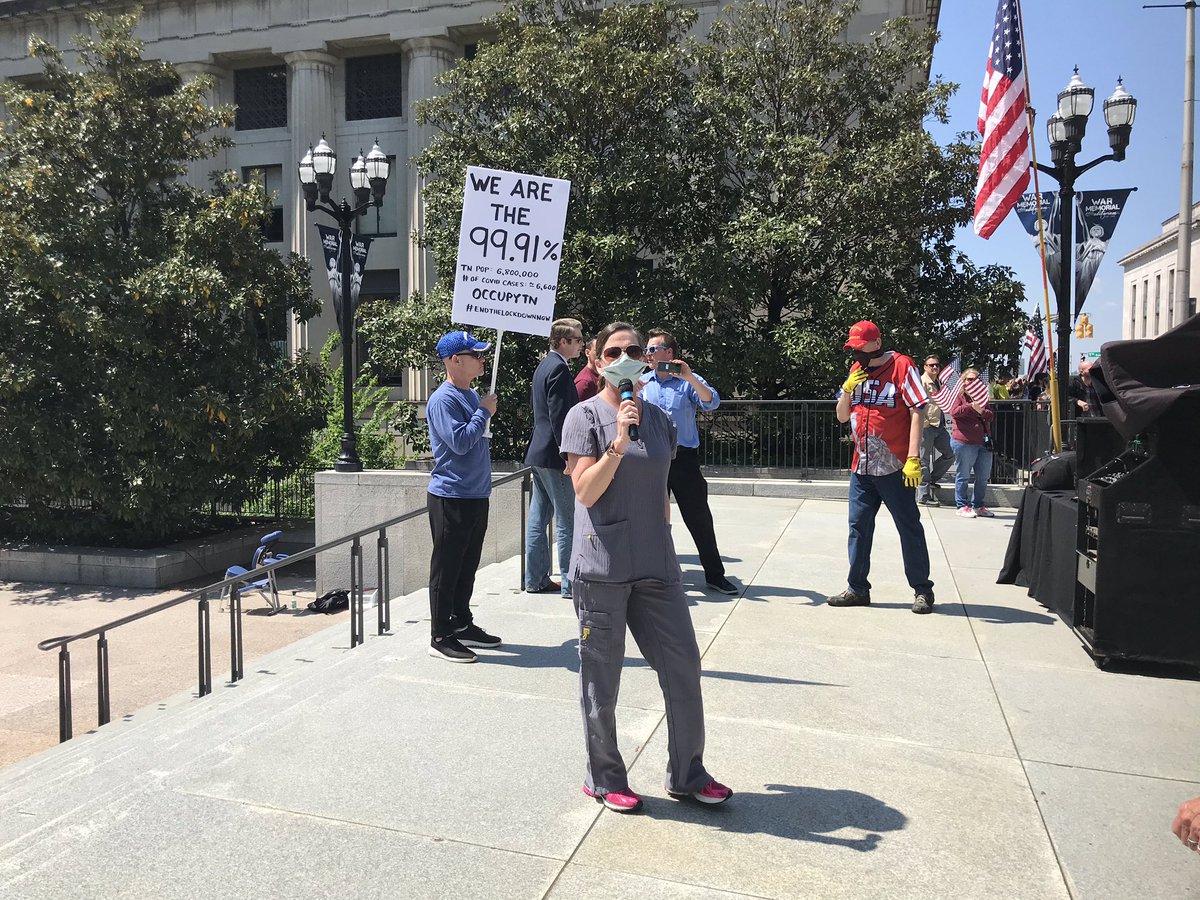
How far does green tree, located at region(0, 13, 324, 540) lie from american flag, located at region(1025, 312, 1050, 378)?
47.6 feet

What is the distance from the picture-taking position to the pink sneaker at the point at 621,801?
11.9 ft

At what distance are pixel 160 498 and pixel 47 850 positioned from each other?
12.2 m

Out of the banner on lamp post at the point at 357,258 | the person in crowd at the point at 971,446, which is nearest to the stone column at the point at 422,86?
the banner on lamp post at the point at 357,258

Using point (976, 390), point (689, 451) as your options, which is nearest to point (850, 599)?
point (689, 451)

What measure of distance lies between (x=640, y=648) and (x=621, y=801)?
2.15 ft

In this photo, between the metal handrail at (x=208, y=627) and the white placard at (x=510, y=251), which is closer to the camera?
the metal handrail at (x=208, y=627)

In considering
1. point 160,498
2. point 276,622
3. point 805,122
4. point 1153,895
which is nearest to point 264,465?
point 160,498

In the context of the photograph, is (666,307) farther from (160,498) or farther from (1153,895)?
(1153,895)

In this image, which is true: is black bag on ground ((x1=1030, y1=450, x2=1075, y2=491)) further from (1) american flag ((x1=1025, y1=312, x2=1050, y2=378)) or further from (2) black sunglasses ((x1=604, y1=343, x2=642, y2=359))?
(1) american flag ((x1=1025, y1=312, x2=1050, y2=378))

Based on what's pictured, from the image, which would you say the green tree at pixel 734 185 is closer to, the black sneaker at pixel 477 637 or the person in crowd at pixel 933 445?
the person in crowd at pixel 933 445

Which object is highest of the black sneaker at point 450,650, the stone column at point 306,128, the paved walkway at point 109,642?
the stone column at point 306,128

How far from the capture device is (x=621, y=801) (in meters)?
3.65

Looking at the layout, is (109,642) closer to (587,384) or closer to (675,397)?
(587,384)

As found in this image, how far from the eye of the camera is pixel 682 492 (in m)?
7.25
